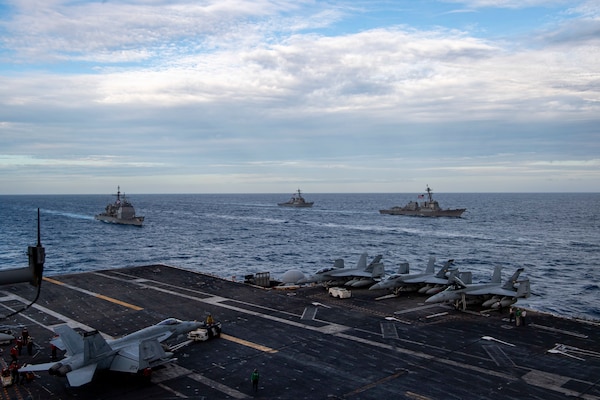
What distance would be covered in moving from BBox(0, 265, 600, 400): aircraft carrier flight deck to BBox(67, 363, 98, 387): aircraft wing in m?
1.44

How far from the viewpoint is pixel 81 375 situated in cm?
3014

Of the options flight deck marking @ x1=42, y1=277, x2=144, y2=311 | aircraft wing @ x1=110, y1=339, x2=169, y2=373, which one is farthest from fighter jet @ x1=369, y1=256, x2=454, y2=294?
aircraft wing @ x1=110, y1=339, x2=169, y2=373

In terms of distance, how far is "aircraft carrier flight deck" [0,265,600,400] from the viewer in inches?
1223

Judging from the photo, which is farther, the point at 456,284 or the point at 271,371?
the point at 456,284

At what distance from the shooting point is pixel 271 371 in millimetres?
34250

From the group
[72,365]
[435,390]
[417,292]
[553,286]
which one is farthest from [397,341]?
[553,286]

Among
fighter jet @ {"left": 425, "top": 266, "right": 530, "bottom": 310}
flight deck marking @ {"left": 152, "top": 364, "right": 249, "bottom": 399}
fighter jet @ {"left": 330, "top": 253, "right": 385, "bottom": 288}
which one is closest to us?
flight deck marking @ {"left": 152, "top": 364, "right": 249, "bottom": 399}

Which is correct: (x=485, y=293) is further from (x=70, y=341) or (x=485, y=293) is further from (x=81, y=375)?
(x=70, y=341)

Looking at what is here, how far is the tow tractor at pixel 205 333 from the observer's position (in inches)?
1613

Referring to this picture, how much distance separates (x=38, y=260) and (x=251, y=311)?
35769mm

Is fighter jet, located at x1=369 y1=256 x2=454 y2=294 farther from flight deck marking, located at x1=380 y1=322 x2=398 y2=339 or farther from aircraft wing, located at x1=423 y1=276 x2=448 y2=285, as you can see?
flight deck marking, located at x1=380 y1=322 x2=398 y2=339

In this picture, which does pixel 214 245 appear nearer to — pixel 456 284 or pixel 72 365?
pixel 456 284

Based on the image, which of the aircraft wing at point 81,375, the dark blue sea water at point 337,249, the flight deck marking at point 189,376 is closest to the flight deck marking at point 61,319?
the flight deck marking at point 189,376

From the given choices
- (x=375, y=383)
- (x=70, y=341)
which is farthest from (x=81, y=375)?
(x=375, y=383)
